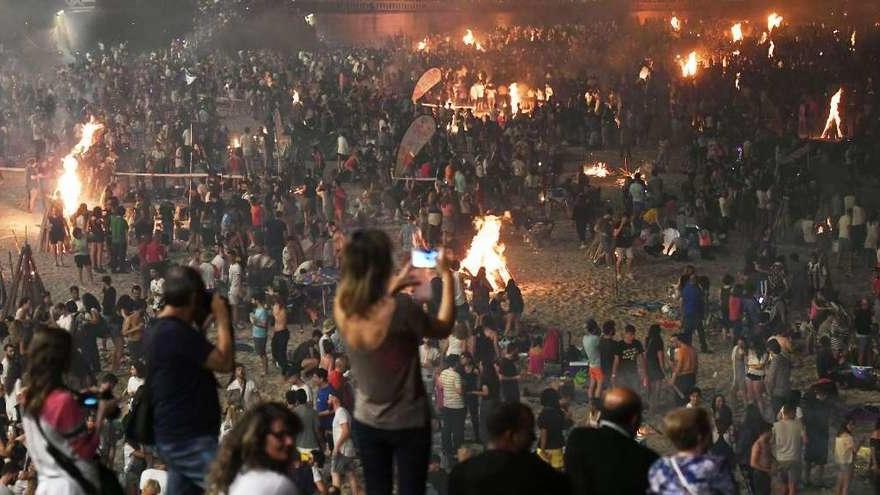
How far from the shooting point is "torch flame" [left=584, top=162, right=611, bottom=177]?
92.1 ft

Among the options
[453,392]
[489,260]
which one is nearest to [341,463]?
[453,392]

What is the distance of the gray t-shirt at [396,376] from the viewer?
450 centimetres

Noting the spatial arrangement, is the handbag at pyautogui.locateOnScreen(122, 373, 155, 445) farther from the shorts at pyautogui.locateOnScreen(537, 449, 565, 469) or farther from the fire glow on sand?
the fire glow on sand

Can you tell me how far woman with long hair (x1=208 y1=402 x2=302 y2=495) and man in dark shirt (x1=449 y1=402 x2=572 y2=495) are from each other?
24.0 inches

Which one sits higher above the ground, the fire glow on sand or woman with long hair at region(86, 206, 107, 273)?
the fire glow on sand

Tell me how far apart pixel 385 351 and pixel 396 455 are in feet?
1.50

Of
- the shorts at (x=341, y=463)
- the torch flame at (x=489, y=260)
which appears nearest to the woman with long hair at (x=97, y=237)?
the torch flame at (x=489, y=260)

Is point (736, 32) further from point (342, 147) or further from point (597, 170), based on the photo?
point (342, 147)

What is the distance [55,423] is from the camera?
4.48m

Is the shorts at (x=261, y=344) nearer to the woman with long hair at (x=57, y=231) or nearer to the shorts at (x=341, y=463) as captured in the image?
the shorts at (x=341, y=463)

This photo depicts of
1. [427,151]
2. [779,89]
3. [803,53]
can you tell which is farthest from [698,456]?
[803,53]

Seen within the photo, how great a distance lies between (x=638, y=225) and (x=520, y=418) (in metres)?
18.7

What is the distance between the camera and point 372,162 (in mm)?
26797

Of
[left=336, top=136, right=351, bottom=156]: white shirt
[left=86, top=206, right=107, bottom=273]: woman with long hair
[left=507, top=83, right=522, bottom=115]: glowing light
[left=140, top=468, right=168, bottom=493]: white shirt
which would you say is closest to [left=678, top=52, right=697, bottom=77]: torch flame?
[left=507, top=83, right=522, bottom=115]: glowing light
